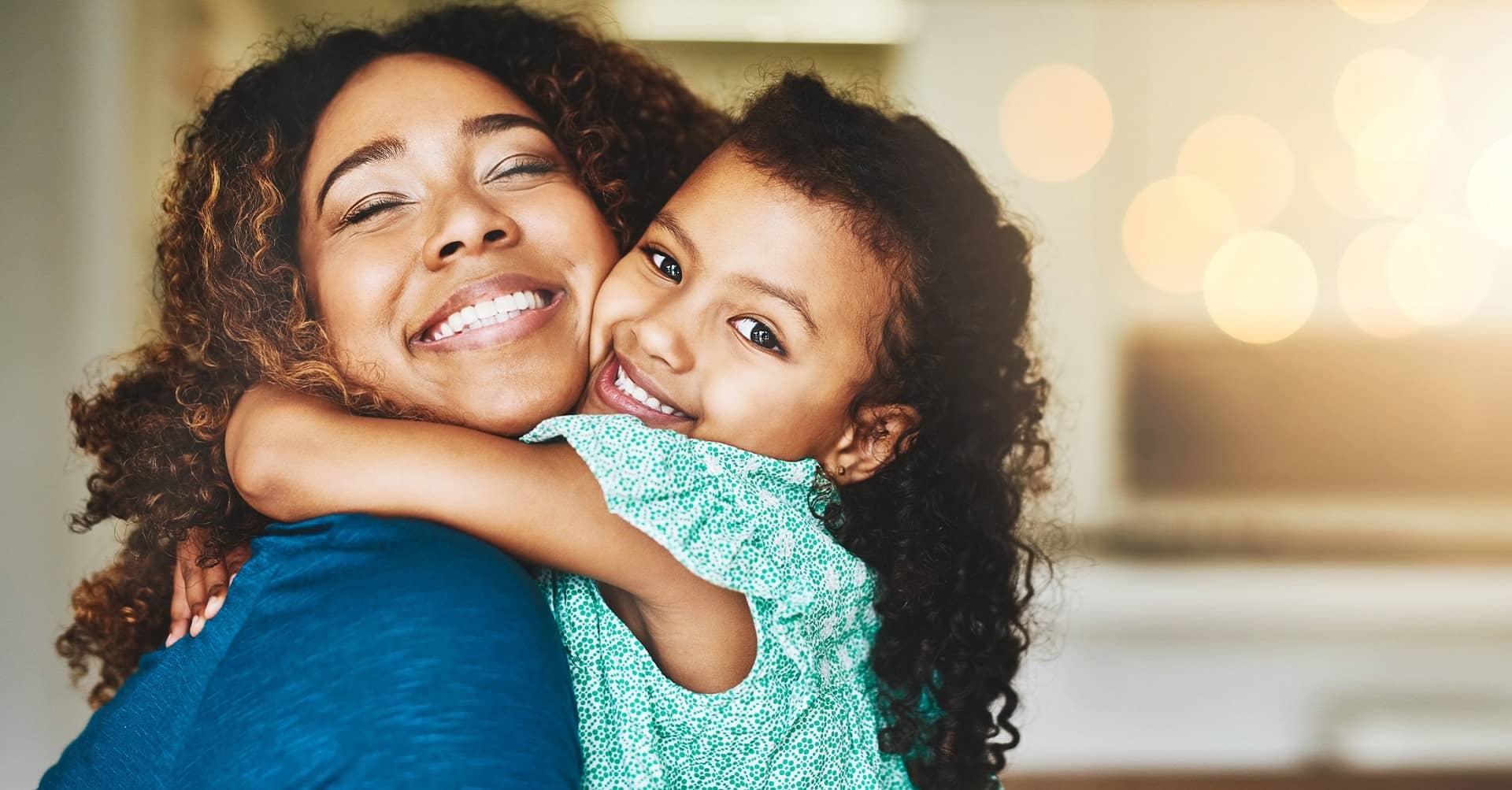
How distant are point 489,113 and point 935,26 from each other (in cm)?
287

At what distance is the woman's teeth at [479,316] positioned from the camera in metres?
1.22

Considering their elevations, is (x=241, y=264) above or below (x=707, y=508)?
above

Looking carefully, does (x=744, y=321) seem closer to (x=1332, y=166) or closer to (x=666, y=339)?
(x=666, y=339)

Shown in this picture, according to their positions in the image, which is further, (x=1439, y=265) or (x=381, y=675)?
(x=1439, y=265)

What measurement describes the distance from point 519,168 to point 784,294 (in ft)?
1.12

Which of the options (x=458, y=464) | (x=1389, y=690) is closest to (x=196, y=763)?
(x=458, y=464)

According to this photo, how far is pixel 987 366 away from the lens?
4.77 feet

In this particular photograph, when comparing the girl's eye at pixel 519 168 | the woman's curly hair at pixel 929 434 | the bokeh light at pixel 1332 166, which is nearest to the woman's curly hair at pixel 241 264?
the girl's eye at pixel 519 168

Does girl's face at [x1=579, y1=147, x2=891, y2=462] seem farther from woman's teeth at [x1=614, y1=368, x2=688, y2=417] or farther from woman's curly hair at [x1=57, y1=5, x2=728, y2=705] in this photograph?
woman's curly hair at [x1=57, y1=5, x2=728, y2=705]

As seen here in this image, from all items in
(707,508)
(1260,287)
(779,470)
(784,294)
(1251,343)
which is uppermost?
(1260,287)

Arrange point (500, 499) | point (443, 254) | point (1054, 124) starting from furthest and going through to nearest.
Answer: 1. point (1054, 124)
2. point (443, 254)
3. point (500, 499)

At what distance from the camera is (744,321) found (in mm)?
1327

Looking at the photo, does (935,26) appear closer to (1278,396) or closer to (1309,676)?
(1278,396)

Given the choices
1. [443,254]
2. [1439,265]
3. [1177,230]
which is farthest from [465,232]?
[1439,265]
